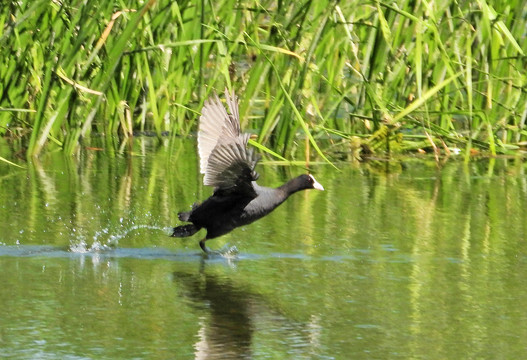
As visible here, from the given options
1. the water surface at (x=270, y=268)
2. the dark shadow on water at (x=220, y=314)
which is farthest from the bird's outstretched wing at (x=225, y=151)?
the dark shadow on water at (x=220, y=314)

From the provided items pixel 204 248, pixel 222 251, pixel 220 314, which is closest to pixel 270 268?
pixel 222 251

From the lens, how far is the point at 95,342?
13.8ft

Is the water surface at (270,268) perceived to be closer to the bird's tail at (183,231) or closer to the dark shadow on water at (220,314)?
the dark shadow on water at (220,314)

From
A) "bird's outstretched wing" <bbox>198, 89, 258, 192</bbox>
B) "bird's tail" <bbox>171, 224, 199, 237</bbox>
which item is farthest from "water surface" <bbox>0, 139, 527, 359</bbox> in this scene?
"bird's outstretched wing" <bbox>198, 89, 258, 192</bbox>

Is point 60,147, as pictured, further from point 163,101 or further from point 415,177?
point 415,177

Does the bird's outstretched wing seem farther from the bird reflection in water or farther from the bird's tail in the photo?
the bird reflection in water

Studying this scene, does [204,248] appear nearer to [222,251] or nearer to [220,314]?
[222,251]

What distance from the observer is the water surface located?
14.2ft

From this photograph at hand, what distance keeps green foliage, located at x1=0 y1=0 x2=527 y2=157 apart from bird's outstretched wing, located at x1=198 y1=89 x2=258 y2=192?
1.19 meters

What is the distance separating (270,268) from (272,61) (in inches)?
106

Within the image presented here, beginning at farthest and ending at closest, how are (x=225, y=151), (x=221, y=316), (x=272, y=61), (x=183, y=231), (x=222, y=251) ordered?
(x=272, y=61) < (x=183, y=231) < (x=222, y=251) < (x=225, y=151) < (x=221, y=316)

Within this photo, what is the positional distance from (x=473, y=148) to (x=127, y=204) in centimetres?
313

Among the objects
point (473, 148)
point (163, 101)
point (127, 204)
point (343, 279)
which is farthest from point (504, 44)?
point (343, 279)

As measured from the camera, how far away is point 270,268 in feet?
18.4
